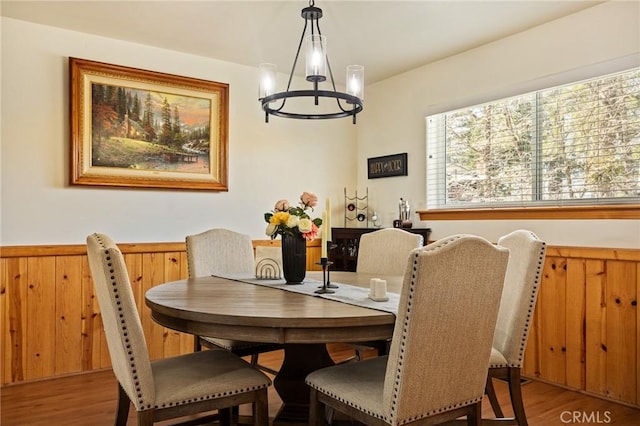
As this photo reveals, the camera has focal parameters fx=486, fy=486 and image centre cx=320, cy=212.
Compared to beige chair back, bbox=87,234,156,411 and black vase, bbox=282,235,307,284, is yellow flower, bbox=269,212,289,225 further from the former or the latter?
beige chair back, bbox=87,234,156,411

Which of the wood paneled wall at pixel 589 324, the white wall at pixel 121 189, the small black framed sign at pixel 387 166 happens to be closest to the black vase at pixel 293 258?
the white wall at pixel 121 189

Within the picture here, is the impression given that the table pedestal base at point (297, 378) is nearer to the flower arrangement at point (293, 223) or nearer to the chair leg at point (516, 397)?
the flower arrangement at point (293, 223)

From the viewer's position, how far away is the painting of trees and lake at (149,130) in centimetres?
344

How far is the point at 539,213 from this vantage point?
321 centimetres

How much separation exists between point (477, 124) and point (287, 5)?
5.61ft

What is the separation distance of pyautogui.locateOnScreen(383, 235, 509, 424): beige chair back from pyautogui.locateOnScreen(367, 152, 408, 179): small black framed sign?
8.72 ft

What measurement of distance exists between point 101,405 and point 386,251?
6.33 feet

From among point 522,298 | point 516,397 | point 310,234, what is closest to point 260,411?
point 310,234

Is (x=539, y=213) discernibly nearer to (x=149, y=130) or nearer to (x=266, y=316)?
(x=266, y=316)

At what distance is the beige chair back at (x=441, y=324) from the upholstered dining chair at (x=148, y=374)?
593mm

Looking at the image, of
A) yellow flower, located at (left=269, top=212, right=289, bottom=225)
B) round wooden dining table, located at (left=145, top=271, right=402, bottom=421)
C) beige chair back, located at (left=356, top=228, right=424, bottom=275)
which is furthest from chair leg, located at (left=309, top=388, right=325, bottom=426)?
beige chair back, located at (left=356, top=228, right=424, bottom=275)

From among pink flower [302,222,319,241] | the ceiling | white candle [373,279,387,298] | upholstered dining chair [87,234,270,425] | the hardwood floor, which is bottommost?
the hardwood floor

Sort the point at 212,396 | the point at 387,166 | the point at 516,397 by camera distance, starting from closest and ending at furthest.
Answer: the point at 212,396
the point at 516,397
the point at 387,166

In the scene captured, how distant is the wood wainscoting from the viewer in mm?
2803
